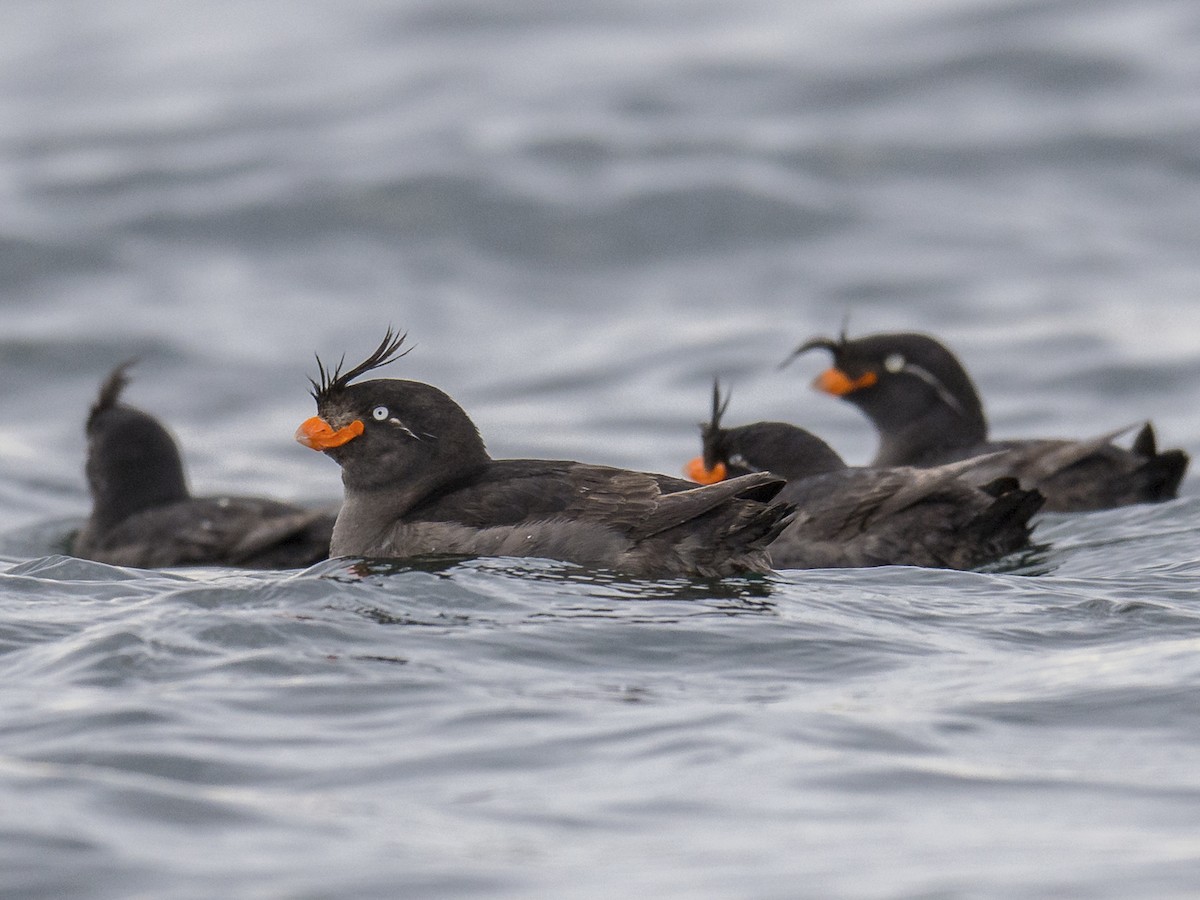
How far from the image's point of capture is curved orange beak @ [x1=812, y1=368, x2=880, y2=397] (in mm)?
11156

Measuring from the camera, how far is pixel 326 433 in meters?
7.84

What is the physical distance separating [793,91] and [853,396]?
40.5 feet

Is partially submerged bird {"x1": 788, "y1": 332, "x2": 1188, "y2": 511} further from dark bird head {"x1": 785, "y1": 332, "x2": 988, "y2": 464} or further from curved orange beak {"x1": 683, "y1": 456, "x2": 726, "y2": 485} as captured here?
curved orange beak {"x1": 683, "y1": 456, "x2": 726, "y2": 485}

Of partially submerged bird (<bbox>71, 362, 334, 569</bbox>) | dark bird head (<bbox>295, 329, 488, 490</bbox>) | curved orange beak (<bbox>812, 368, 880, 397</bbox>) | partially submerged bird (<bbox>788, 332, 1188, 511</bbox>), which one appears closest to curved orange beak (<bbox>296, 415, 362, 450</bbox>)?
dark bird head (<bbox>295, 329, 488, 490</bbox>)

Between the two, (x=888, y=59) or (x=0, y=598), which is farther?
(x=888, y=59)

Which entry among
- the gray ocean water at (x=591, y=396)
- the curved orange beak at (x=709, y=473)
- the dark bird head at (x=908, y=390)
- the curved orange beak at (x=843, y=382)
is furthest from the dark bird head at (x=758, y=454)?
the curved orange beak at (x=843, y=382)

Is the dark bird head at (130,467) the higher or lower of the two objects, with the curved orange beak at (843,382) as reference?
lower

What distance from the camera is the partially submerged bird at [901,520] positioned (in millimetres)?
8273

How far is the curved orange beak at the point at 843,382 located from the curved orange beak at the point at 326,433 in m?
4.04

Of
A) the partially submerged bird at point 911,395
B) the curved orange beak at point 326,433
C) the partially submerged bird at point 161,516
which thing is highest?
the partially submerged bird at point 911,395

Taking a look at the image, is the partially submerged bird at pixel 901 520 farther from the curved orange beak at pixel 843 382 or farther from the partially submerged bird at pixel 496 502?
the curved orange beak at pixel 843 382

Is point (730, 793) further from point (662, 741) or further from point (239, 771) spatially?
point (239, 771)

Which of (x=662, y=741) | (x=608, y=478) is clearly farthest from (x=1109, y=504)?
(x=662, y=741)

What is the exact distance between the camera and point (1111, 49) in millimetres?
23328
